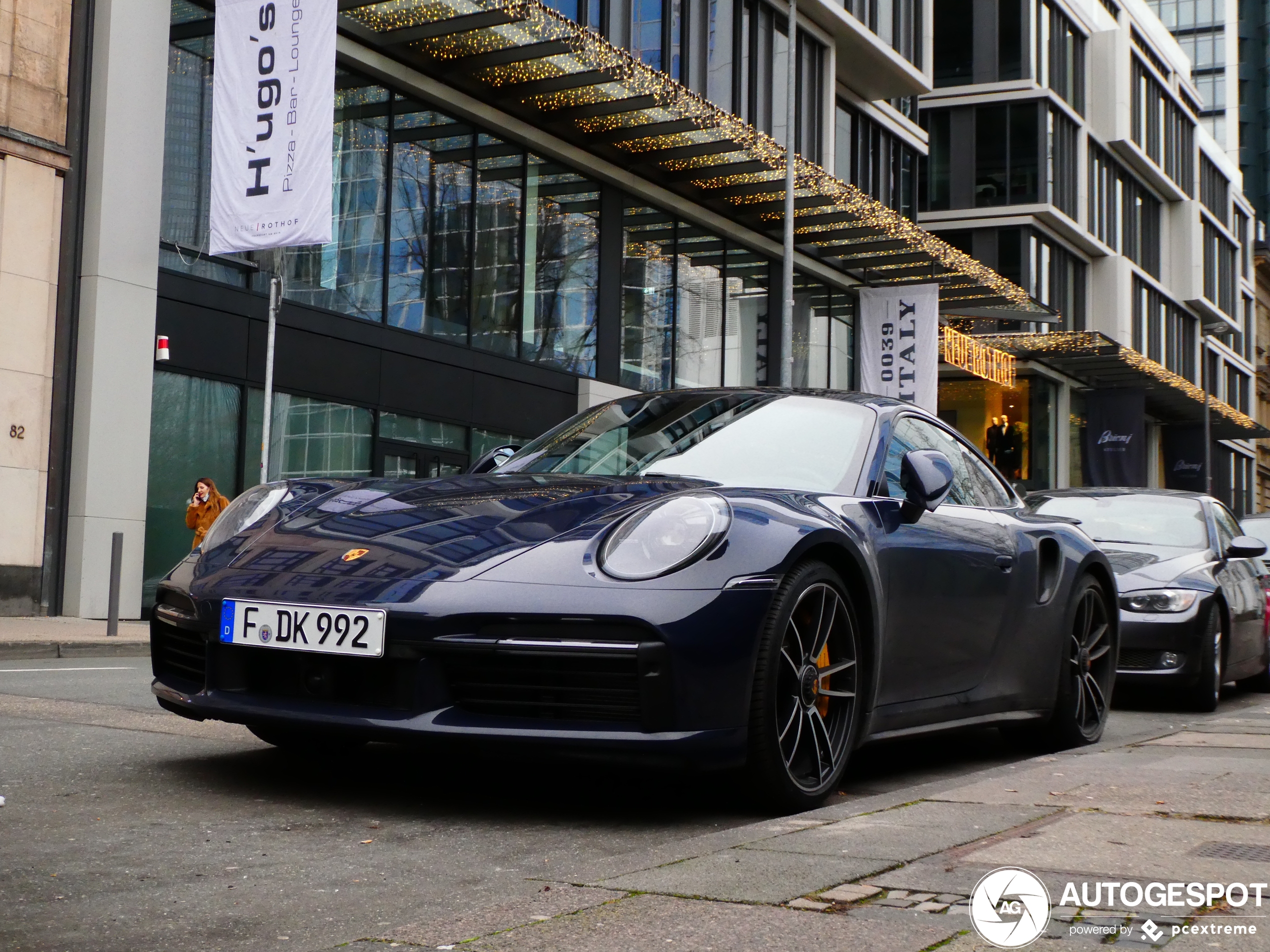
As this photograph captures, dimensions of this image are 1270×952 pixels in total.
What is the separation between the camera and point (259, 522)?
4574 mm

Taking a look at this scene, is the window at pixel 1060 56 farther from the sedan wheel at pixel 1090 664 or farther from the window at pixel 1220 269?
the sedan wheel at pixel 1090 664

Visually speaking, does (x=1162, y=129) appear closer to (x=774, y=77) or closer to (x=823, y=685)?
(x=774, y=77)

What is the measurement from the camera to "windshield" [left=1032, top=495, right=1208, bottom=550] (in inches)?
389

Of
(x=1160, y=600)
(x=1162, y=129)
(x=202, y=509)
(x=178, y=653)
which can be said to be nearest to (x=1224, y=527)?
(x=1160, y=600)

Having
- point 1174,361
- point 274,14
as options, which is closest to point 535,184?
point 274,14

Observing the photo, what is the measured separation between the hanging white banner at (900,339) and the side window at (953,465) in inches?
970

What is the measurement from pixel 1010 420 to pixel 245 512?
143 feet

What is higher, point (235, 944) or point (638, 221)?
point (638, 221)

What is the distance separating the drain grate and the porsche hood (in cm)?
168

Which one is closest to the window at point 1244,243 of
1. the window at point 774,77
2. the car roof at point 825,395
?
the window at point 774,77

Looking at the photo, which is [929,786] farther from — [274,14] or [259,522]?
[274,14]

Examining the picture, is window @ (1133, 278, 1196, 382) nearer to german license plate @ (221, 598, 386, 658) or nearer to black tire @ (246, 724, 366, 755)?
black tire @ (246, 724, 366, 755)

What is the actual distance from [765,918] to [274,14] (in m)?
15.0

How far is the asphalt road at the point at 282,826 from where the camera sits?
2885mm
